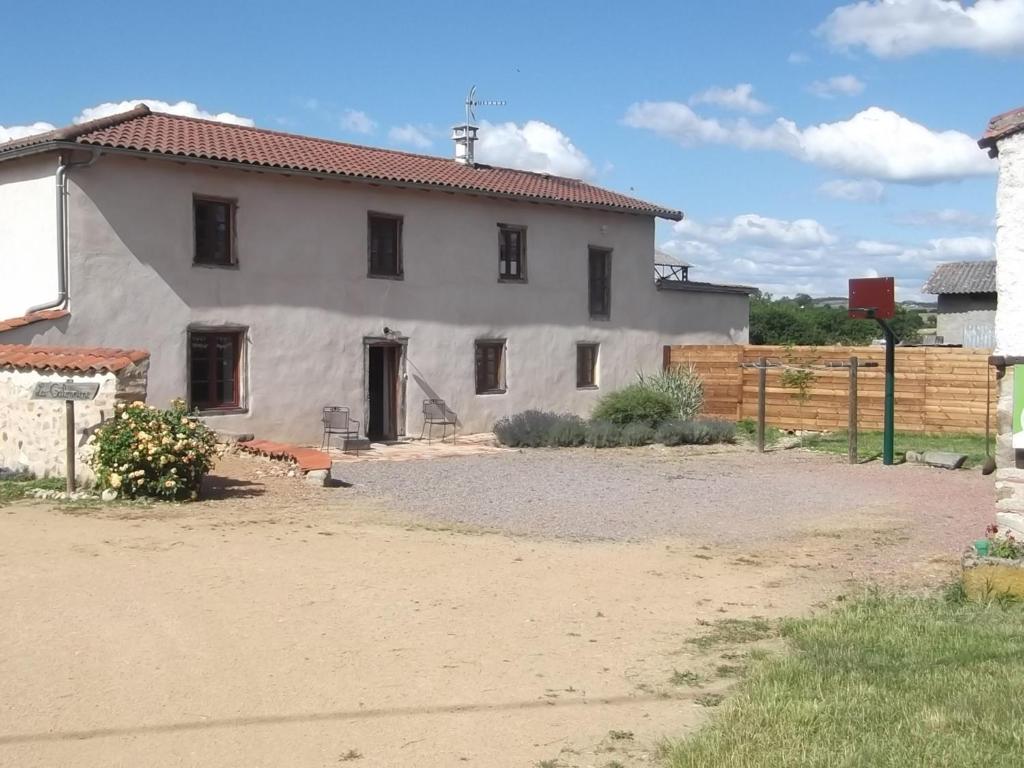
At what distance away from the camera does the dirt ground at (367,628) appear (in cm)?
518

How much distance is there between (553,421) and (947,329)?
3057cm

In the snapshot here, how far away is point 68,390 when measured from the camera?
41.5 ft

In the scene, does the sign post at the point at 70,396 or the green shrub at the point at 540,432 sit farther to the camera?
the green shrub at the point at 540,432

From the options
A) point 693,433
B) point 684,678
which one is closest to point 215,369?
point 693,433

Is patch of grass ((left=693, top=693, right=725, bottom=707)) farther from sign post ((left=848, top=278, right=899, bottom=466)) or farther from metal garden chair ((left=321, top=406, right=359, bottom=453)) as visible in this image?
metal garden chair ((left=321, top=406, right=359, bottom=453))

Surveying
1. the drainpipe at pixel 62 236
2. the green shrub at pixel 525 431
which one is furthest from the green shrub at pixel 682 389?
the drainpipe at pixel 62 236

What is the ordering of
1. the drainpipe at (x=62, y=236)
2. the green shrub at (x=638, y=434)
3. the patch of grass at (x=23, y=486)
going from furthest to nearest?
the green shrub at (x=638, y=434) → the drainpipe at (x=62, y=236) → the patch of grass at (x=23, y=486)

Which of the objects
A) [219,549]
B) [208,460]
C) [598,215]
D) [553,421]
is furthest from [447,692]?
[598,215]

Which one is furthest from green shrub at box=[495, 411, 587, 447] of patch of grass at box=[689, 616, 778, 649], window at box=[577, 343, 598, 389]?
patch of grass at box=[689, 616, 778, 649]

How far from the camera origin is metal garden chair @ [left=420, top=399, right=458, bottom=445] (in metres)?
21.7

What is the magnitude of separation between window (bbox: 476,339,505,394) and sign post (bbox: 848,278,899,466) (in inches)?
316

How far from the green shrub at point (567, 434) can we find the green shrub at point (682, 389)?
3195mm

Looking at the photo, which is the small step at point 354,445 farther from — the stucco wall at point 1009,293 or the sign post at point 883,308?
the stucco wall at point 1009,293

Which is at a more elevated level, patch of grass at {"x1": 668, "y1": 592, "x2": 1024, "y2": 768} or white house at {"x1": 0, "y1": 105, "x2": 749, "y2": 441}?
white house at {"x1": 0, "y1": 105, "x2": 749, "y2": 441}
